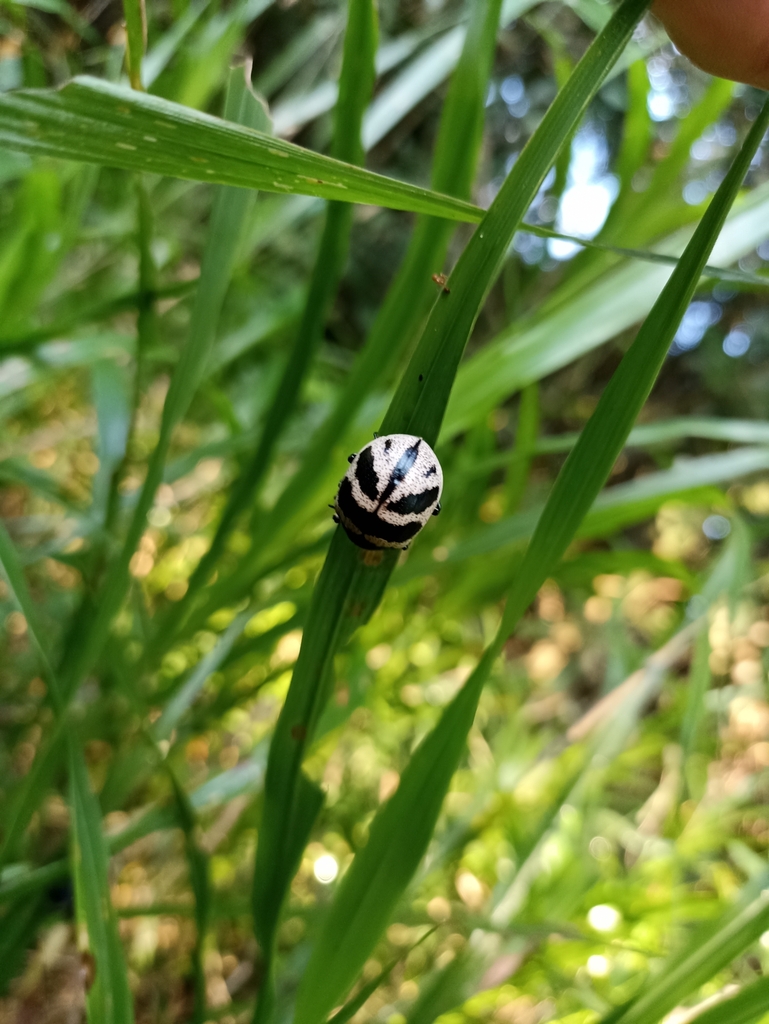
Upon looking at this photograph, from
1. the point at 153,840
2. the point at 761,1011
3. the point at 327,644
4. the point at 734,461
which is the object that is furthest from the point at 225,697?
the point at 734,461

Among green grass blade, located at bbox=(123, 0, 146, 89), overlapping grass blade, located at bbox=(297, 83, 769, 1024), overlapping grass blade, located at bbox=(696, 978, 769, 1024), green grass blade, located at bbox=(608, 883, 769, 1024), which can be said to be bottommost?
overlapping grass blade, located at bbox=(696, 978, 769, 1024)

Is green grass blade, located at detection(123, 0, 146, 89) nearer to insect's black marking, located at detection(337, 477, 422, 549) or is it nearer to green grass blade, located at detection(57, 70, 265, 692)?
green grass blade, located at detection(57, 70, 265, 692)

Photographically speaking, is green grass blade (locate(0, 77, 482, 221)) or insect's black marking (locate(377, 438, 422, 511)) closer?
green grass blade (locate(0, 77, 482, 221))

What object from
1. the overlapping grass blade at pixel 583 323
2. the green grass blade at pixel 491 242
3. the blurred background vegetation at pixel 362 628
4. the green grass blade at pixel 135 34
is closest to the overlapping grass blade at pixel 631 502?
the blurred background vegetation at pixel 362 628

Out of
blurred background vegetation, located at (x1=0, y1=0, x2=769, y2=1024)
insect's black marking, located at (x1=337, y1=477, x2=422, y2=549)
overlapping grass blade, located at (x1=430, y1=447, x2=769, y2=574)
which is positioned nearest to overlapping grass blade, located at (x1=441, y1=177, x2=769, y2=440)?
blurred background vegetation, located at (x1=0, y1=0, x2=769, y2=1024)

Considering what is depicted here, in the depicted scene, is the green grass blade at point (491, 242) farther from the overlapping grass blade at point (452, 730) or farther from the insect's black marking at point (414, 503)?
the insect's black marking at point (414, 503)

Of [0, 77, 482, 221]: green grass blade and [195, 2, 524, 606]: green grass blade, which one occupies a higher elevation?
[195, 2, 524, 606]: green grass blade
